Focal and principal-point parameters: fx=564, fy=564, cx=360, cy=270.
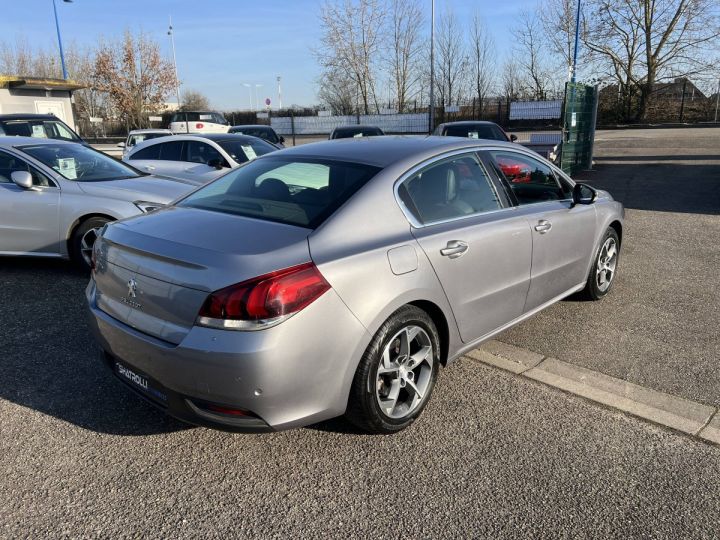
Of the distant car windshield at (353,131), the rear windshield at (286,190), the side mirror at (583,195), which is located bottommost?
the side mirror at (583,195)

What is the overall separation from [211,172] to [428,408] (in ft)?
23.3

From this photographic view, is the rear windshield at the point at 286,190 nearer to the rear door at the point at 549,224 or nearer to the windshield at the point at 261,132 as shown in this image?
the rear door at the point at 549,224

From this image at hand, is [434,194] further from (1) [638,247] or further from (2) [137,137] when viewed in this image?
(2) [137,137]

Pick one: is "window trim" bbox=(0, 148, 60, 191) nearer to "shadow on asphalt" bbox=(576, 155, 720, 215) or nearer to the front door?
the front door

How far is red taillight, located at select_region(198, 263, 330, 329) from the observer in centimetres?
252

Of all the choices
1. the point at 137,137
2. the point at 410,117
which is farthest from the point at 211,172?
the point at 410,117

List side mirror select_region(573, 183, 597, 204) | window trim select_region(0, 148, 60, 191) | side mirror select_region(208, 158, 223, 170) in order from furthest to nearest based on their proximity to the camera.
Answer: side mirror select_region(208, 158, 223, 170) < window trim select_region(0, 148, 60, 191) < side mirror select_region(573, 183, 597, 204)

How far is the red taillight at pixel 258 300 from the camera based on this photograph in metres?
2.52

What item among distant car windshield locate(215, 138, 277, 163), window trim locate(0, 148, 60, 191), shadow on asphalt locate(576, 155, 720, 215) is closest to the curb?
window trim locate(0, 148, 60, 191)

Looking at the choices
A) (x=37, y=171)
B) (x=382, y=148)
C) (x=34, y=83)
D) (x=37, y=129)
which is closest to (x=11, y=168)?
(x=37, y=171)

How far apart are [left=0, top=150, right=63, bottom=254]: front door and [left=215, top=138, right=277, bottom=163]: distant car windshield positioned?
155 inches

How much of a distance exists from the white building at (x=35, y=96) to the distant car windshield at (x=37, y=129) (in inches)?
290

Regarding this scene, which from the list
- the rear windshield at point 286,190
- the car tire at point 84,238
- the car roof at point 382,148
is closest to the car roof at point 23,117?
the car tire at point 84,238

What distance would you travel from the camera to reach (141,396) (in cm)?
295
